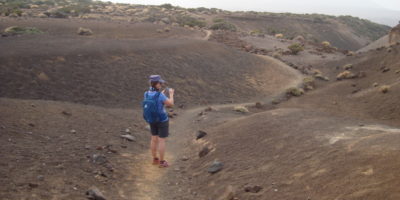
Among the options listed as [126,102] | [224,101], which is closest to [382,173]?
[126,102]

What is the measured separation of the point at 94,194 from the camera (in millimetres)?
7516

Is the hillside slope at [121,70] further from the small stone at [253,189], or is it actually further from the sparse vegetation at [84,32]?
the small stone at [253,189]

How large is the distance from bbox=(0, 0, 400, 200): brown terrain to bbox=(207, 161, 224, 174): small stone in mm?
72

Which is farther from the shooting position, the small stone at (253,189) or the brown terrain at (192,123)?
the small stone at (253,189)

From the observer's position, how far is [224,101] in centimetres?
2372

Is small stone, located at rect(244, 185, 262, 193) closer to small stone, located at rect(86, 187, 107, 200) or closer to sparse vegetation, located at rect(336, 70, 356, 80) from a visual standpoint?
small stone, located at rect(86, 187, 107, 200)

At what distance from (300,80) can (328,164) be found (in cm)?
2429

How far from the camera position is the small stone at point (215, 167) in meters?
9.83

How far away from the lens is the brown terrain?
25.5ft

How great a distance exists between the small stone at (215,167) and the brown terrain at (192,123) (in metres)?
0.07

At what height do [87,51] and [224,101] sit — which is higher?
[87,51]

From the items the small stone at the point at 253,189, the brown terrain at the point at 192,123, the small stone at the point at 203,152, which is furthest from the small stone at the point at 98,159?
the small stone at the point at 253,189

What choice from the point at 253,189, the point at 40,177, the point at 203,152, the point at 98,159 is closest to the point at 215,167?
the point at 203,152

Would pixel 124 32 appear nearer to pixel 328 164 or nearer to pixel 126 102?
pixel 126 102
